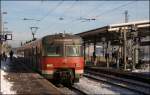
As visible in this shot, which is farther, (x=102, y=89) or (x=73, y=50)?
(x=73, y=50)

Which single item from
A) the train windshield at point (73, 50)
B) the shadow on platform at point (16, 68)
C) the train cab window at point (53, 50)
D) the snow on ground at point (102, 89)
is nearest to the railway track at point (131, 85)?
the snow on ground at point (102, 89)

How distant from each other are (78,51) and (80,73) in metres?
1.14

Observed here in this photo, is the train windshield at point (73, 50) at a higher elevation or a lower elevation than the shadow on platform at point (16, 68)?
higher

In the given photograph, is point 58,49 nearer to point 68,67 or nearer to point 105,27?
point 68,67

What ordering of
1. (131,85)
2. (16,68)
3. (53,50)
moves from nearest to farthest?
(53,50)
(131,85)
(16,68)

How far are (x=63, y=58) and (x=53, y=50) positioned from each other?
2.36 feet

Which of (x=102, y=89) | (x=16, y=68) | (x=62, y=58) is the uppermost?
(x=62, y=58)

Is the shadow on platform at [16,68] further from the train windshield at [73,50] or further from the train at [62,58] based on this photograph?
the train windshield at [73,50]

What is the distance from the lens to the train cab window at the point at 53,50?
21.2 m

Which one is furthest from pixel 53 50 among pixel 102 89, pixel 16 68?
pixel 16 68

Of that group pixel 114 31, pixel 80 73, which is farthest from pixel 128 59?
pixel 80 73

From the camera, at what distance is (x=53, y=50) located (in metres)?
21.3

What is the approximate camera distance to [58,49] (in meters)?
21.3

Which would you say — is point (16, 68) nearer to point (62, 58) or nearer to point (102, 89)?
point (62, 58)
